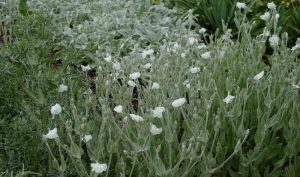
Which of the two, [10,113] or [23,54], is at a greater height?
[23,54]

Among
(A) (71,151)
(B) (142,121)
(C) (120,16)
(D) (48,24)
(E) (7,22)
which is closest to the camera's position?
(A) (71,151)

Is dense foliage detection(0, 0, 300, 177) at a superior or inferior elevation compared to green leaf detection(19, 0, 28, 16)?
superior

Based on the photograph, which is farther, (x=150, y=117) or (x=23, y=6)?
(x=23, y=6)

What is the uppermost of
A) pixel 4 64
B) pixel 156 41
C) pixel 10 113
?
pixel 4 64

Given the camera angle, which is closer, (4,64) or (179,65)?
(4,64)

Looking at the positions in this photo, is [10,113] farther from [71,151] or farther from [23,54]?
[71,151]

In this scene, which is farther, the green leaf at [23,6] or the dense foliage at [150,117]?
the green leaf at [23,6]

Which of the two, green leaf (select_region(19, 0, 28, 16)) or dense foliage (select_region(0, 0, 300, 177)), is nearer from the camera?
dense foliage (select_region(0, 0, 300, 177))

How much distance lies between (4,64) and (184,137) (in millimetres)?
960

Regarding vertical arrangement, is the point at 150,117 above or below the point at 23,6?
above

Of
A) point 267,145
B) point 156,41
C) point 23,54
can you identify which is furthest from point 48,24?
point 156,41

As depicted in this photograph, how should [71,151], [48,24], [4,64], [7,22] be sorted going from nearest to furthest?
[71,151] < [4,64] < [48,24] < [7,22]

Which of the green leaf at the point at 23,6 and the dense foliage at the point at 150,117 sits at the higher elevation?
the dense foliage at the point at 150,117

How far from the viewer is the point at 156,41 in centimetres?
467
